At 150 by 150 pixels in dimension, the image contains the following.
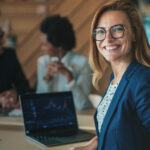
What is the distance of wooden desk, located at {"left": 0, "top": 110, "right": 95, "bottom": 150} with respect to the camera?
129cm

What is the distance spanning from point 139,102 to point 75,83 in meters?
1.24

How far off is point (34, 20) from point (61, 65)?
270 cm

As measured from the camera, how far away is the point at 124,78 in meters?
1.06

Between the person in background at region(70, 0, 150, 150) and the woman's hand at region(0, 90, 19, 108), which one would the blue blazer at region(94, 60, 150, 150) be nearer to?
the person in background at region(70, 0, 150, 150)

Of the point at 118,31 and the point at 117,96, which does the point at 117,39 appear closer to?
the point at 118,31

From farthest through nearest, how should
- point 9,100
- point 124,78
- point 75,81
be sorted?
point 75,81, point 9,100, point 124,78

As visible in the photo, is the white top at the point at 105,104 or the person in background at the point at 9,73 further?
the person in background at the point at 9,73

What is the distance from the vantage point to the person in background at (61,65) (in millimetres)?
2180

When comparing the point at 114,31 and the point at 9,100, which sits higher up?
the point at 114,31

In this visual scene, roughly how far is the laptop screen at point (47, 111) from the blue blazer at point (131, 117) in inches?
20.0

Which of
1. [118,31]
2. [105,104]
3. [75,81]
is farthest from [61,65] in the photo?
[118,31]

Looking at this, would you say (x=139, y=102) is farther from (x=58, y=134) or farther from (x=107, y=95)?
(x=58, y=134)

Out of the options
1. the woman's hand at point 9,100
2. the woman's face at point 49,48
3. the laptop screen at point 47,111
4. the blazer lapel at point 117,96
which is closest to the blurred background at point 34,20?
the woman's face at point 49,48

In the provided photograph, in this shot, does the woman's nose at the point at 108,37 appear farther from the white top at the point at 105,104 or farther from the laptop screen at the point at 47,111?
the laptop screen at the point at 47,111
